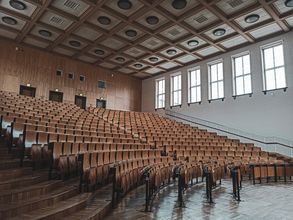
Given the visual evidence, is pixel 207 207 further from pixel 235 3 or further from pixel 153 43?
pixel 153 43

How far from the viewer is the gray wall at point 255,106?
576 centimetres

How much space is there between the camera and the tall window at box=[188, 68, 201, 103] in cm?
788

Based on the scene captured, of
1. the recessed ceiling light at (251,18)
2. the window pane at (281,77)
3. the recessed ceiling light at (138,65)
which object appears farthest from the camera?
the recessed ceiling light at (138,65)

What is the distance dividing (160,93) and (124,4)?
4623mm

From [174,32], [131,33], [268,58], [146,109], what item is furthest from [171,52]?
[146,109]

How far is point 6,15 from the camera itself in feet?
17.7

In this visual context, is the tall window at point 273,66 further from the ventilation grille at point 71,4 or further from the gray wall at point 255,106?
the ventilation grille at point 71,4

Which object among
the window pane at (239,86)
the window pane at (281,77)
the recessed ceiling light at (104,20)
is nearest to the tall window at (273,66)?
the window pane at (281,77)

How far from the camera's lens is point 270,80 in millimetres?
6172

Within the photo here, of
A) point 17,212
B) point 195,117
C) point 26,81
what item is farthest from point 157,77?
point 17,212

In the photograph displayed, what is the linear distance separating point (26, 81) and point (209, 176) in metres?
5.99

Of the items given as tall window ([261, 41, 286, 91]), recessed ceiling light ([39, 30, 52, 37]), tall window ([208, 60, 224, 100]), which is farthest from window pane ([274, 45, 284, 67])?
recessed ceiling light ([39, 30, 52, 37])

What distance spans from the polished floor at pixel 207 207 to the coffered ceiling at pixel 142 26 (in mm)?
3668

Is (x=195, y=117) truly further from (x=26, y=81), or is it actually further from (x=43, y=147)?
(x=43, y=147)
